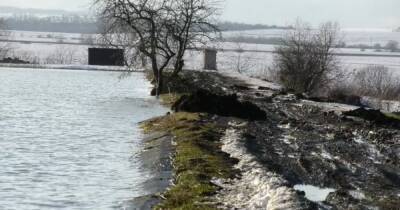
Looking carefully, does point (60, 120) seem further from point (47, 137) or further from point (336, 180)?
point (336, 180)

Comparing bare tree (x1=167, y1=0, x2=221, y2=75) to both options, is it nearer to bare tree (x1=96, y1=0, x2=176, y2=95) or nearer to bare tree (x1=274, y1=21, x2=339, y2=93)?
bare tree (x1=96, y1=0, x2=176, y2=95)

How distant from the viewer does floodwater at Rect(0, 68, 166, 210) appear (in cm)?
1531

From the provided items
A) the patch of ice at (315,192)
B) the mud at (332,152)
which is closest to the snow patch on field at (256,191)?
the mud at (332,152)

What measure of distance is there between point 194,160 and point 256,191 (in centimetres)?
424

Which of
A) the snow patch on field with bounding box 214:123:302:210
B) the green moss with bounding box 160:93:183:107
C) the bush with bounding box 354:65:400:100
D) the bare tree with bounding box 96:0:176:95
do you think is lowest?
the bush with bounding box 354:65:400:100

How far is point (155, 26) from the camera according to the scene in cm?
4506

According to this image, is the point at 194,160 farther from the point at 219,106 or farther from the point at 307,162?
the point at 219,106

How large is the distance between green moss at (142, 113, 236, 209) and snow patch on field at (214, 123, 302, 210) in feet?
1.09

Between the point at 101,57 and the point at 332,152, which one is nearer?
the point at 332,152

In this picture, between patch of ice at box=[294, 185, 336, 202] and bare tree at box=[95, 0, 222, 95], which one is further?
bare tree at box=[95, 0, 222, 95]

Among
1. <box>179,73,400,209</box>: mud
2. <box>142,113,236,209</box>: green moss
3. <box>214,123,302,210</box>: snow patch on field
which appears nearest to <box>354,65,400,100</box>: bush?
<box>179,73,400,209</box>: mud

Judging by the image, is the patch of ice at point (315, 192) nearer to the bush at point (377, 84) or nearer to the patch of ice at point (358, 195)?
the patch of ice at point (358, 195)

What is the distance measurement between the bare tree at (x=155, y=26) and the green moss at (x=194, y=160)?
14963 mm

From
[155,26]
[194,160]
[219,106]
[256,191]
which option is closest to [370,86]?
[155,26]
